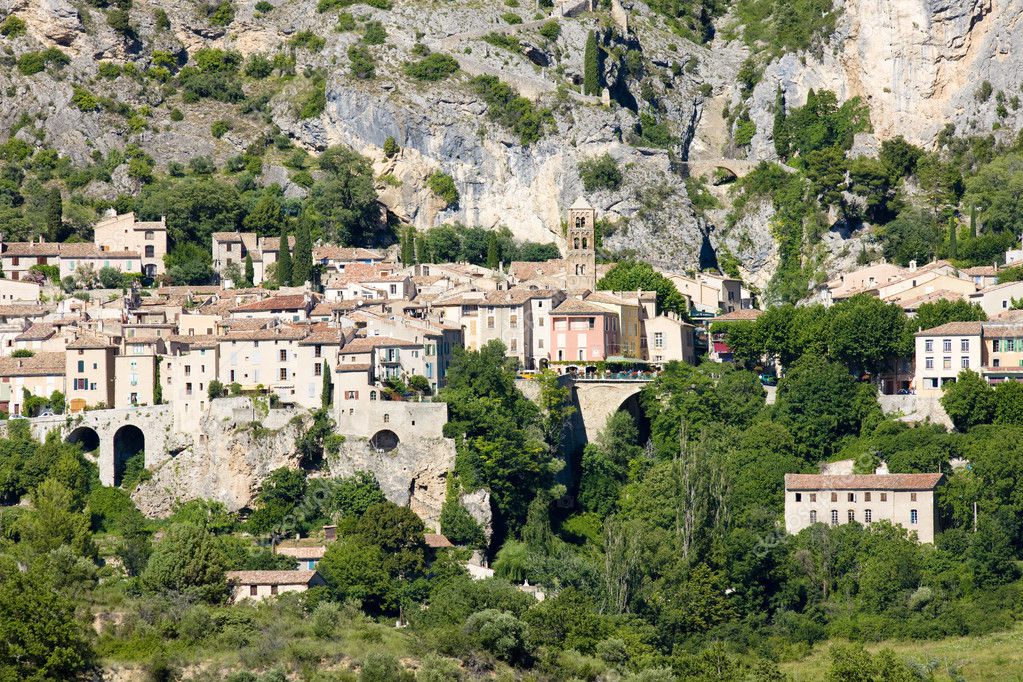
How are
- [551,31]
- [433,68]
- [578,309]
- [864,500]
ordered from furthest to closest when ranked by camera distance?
1. [551,31]
2. [433,68]
3. [578,309]
4. [864,500]

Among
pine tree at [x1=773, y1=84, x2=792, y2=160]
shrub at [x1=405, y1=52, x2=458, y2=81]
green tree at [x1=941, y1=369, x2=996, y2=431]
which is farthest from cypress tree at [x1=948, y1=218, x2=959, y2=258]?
shrub at [x1=405, y1=52, x2=458, y2=81]

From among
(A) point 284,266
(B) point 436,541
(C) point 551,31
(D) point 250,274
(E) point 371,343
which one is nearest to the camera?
(B) point 436,541

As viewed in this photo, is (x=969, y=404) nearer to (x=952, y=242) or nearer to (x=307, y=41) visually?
(x=952, y=242)

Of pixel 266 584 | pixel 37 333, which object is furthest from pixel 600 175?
pixel 266 584

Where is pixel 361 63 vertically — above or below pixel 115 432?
above

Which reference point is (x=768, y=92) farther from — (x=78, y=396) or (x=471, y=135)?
(x=78, y=396)

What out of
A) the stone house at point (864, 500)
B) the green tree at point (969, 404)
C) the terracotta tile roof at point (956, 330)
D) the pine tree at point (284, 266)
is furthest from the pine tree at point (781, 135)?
the stone house at point (864, 500)

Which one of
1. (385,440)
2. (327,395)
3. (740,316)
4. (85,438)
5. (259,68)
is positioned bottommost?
(385,440)
